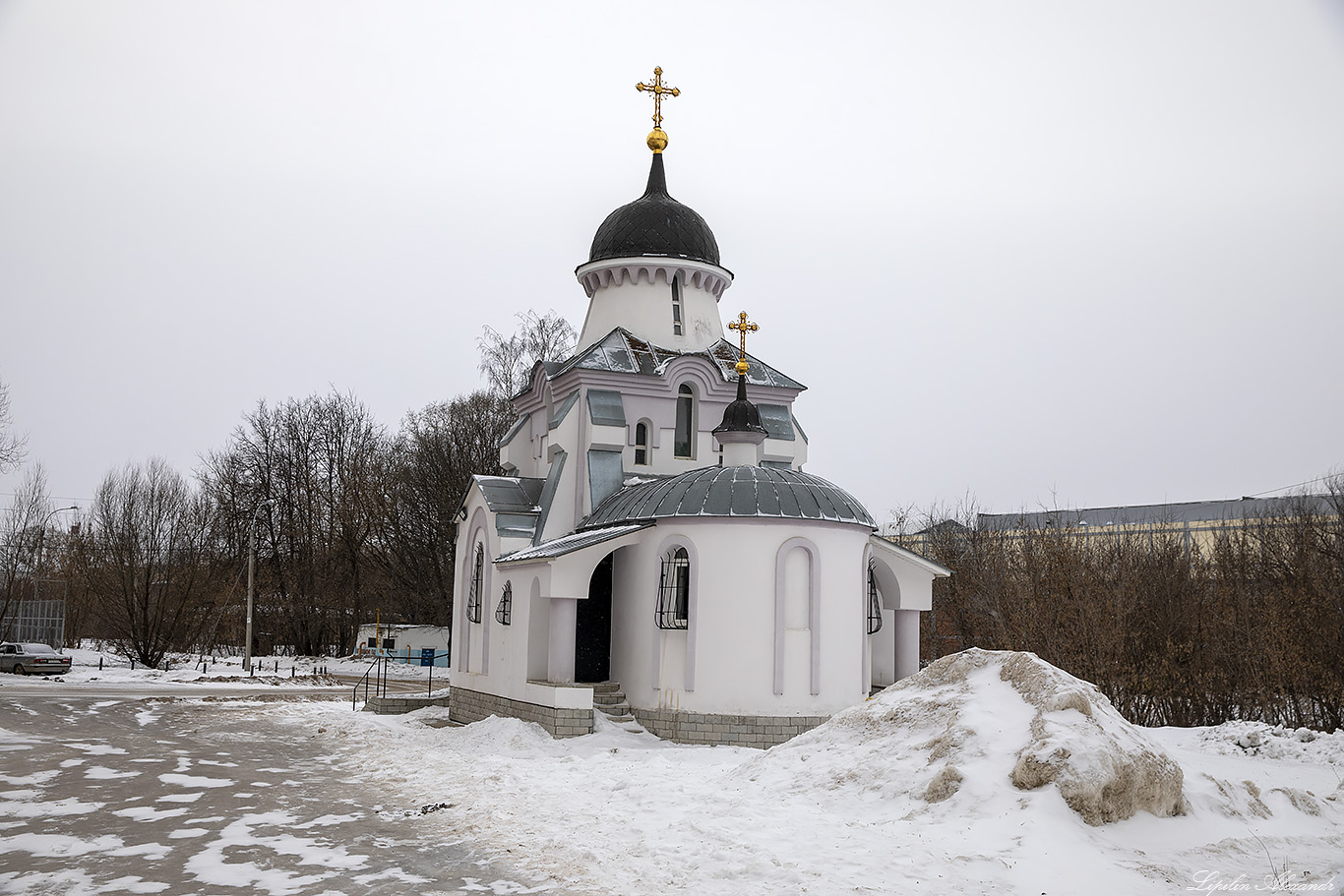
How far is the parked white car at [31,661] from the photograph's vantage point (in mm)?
31969

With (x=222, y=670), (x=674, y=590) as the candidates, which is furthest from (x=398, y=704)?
(x=222, y=670)

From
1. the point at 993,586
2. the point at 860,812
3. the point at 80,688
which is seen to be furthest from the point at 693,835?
the point at 80,688

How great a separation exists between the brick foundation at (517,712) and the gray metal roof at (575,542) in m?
2.48

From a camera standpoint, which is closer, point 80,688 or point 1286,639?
point 1286,639

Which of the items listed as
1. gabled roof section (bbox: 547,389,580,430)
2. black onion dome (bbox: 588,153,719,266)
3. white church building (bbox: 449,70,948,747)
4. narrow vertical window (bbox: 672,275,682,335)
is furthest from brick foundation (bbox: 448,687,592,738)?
black onion dome (bbox: 588,153,719,266)

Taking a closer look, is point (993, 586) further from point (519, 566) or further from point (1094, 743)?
point (1094, 743)

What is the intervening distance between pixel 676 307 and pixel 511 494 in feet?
18.5

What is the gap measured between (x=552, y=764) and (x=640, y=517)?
196 inches

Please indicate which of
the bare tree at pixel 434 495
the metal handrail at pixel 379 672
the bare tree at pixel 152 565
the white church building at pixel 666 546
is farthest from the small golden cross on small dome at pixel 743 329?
the bare tree at pixel 152 565

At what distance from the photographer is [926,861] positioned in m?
7.87

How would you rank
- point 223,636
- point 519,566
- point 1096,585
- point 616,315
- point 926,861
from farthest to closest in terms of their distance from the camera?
point 223,636 → point 616,315 → point 1096,585 → point 519,566 → point 926,861

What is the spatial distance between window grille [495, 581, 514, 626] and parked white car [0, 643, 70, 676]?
2058 centimetres

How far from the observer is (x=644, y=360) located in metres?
21.1

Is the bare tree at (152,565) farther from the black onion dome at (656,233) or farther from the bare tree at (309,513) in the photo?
the black onion dome at (656,233)
